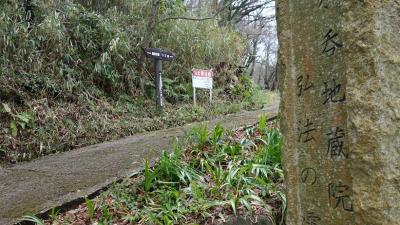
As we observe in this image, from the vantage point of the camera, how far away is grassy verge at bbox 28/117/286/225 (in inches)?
119

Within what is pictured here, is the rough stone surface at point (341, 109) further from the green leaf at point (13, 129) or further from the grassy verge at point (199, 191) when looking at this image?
the green leaf at point (13, 129)

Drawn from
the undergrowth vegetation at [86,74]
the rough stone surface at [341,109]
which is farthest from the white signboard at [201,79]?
the rough stone surface at [341,109]

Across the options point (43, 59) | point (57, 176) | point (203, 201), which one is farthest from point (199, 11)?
point (203, 201)

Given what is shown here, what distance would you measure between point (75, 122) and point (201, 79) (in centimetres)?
314

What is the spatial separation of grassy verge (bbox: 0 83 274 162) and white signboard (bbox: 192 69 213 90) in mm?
547

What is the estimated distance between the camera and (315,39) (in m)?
→ 2.23

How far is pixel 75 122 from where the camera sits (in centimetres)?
602

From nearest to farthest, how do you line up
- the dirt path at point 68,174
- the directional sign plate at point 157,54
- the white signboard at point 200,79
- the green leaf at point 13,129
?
the dirt path at point 68,174 < the green leaf at point 13,129 < the directional sign plate at point 157,54 < the white signboard at point 200,79

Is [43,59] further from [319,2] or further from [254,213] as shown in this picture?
[319,2]

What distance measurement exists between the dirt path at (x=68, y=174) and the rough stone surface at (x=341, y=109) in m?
1.90

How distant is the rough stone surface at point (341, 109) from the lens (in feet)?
6.44

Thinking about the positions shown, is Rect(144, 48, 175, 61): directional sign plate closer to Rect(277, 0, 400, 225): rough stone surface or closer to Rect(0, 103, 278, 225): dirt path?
Rect(0, 103, 278, 225): dirt path

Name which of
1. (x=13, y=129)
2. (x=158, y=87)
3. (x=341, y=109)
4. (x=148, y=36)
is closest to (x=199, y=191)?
(x=341, y=109)

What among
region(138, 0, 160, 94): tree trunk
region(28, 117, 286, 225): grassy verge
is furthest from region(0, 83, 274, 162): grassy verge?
region(28, 117, 286, 225): grassy verge
